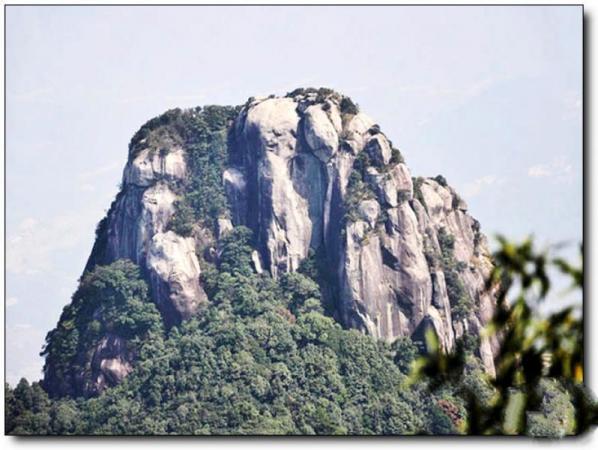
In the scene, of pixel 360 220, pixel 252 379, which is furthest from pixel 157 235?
pixel 252 379

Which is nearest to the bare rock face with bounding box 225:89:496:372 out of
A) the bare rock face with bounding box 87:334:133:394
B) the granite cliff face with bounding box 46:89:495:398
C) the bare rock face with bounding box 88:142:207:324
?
the granite cliff face with bounding box 46:89:495:398

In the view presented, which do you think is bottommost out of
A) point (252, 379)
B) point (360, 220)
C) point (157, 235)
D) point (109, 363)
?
point (252, 379)

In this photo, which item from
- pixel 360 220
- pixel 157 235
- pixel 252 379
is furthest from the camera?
pixel 157 235

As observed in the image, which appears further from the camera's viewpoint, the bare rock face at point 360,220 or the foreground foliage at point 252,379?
the bare rock face at point 360,220

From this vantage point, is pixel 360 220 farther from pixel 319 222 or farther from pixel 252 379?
pixel 252 379

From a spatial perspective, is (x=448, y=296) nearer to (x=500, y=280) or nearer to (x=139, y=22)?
(x=139, y=22)

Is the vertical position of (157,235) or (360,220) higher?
(360,220)

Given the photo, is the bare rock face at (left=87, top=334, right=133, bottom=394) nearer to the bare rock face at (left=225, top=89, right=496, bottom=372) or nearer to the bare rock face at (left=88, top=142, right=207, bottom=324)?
the bare rock face at (left=88, top=142, right=207, bottom=324)

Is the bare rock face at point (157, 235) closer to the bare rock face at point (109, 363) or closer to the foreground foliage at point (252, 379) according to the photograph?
the foreground foliage at point (252, 379)

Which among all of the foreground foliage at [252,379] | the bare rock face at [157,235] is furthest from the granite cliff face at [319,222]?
the foreground foliage at [252,379]
